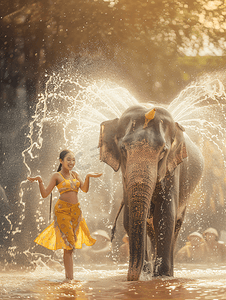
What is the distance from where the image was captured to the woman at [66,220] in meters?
3.38

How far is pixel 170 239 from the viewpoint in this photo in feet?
12.4

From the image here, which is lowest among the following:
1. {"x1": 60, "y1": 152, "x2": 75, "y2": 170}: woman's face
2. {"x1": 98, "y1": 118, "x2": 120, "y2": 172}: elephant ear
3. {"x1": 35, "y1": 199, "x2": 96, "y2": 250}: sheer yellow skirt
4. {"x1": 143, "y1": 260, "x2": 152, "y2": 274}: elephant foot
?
{"x1": 143, "y1": 260, "x2": 152, "y2": 274}: elephant foot

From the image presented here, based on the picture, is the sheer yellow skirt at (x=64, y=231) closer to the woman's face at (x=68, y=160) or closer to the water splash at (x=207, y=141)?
the woman's face at (x=68, y=160)

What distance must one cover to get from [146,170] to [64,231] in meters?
0.89

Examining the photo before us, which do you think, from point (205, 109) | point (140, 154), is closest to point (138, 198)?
point (140, 154)

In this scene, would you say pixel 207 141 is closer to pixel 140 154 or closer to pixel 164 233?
pixel 164 233

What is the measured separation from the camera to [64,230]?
3430 mm

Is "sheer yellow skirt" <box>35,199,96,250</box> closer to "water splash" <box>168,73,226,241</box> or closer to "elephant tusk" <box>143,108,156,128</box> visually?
"elephant tusk" <box>143,108,156,128</box>

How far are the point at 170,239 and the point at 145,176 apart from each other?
0.85 metres

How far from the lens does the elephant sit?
3199mm

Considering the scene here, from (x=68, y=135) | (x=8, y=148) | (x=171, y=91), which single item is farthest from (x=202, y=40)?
(x=8, y=148)

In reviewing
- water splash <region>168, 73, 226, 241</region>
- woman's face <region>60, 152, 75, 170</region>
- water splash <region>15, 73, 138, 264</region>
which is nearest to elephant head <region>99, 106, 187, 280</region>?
woman's face <region>60, 152, 75, 170</region>

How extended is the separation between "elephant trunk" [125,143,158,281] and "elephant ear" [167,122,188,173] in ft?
1.48

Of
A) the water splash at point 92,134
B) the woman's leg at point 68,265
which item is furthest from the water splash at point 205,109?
the woman's leg at point 68,265
